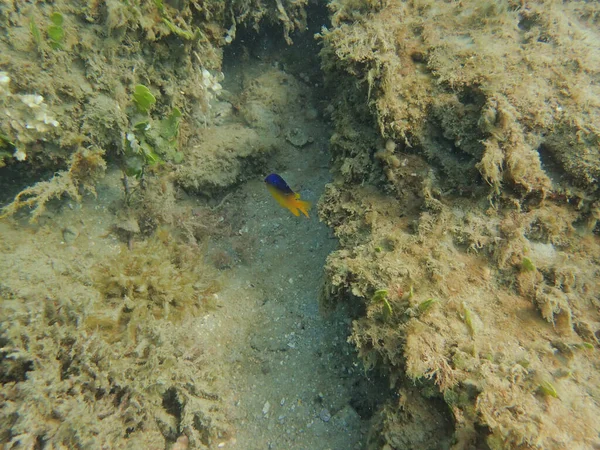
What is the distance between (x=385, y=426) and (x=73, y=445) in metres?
2.40

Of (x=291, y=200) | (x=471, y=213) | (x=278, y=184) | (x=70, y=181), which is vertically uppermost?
(x=471, y=213)

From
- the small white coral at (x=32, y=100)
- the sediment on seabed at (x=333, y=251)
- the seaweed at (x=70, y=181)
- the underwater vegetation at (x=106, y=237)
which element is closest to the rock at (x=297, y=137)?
the sediment on seabed at (x=333, y=251)

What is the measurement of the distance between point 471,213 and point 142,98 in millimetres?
3681

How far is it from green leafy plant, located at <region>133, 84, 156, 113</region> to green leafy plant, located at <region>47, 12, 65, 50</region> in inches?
29.2

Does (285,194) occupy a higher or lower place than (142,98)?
lower

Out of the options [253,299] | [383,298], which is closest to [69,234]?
[253,299]

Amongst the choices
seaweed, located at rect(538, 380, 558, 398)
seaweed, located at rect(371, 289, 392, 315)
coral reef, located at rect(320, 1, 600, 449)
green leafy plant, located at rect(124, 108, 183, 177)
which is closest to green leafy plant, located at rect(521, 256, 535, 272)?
coral reef, located at rect(320, 1, 600, 449)

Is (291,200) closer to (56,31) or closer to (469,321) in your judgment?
(469,321)

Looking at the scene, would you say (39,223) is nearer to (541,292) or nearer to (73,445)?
(73,445)

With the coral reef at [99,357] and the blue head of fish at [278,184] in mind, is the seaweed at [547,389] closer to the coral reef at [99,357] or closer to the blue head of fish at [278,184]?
the coral reef at [99,357]

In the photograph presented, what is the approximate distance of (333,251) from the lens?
343 centimetres

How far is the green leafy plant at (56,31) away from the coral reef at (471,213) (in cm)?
272

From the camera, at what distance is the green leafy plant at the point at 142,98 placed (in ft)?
11.6

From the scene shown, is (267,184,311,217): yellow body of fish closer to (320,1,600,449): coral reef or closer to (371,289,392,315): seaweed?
(320,1,600,449): coral reef
